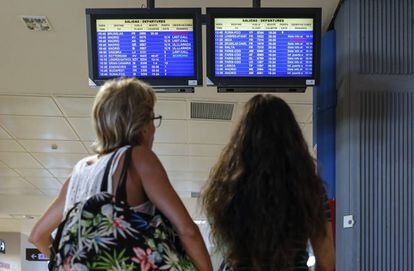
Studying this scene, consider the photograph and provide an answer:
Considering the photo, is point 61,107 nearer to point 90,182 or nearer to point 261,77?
point 261,77

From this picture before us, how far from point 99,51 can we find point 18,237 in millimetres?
13437

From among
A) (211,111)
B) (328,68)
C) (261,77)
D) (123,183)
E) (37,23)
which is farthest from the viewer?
(211,111)

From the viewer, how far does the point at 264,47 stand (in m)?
3.25

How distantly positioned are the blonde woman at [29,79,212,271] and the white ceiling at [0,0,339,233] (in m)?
2.31

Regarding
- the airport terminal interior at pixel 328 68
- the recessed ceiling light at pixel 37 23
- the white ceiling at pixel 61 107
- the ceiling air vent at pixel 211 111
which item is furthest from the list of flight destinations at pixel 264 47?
the ceiling air vent at pixel 211 111

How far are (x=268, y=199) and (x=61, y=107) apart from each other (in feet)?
16.3

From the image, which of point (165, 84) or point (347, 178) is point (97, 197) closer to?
point (165, 84)

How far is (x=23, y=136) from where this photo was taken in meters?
7.45

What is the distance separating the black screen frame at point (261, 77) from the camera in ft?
10.5

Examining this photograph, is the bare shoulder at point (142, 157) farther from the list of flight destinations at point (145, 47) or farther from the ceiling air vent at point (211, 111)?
the ceiling air vent at point (211, 111)

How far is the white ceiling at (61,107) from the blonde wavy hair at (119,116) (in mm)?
2293

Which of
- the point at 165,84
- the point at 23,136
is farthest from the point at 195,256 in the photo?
the point at 23,136

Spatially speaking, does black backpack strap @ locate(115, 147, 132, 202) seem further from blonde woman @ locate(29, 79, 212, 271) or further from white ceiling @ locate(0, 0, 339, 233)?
white ceiling @ locate(0, 0, 339, 233)

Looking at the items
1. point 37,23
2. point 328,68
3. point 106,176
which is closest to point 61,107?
point 37,23
